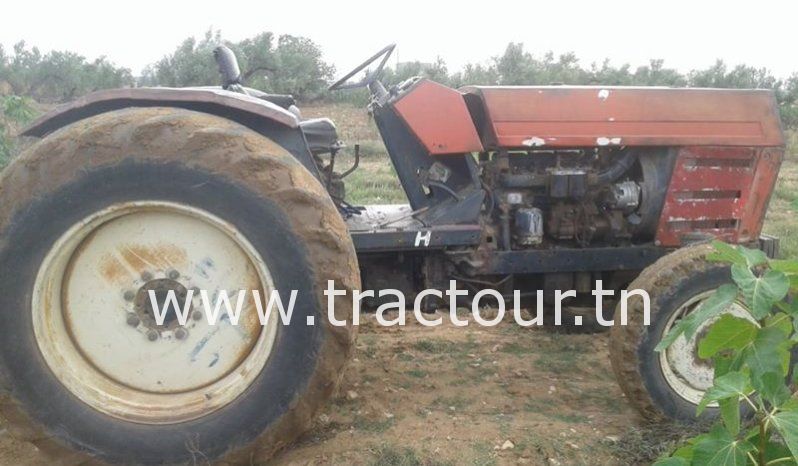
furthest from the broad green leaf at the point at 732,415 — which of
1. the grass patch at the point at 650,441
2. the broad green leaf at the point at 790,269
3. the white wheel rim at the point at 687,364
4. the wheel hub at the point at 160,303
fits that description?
the wheel hub at the point at 160,303

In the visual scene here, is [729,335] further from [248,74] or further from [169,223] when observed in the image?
[248,74]

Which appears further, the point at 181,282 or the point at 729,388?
the point at 181,282

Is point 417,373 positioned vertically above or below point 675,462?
below

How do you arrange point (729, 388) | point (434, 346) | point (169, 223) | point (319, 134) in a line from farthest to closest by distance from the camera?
point (434, 346), point (319, 134), point (169, 223), point (729, 388)

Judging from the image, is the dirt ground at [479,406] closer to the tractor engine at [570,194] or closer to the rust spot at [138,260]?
the tractor engine at [570,194]

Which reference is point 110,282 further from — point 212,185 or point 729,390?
point 729,390

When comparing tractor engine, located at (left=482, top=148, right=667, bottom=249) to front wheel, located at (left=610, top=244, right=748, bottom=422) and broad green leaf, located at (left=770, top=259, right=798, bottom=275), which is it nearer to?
front wheel, located at (left=610, top=244, right=748, bottom=422)

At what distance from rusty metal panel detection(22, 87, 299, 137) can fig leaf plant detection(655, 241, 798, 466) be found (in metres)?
1.77

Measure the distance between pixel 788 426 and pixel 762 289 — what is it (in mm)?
339

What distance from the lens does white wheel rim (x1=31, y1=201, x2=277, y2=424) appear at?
2.81 metres

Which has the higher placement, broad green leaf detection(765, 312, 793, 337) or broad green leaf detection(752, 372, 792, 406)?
broad green leaf detection(765, 312, 793, 337)

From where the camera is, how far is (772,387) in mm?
1846

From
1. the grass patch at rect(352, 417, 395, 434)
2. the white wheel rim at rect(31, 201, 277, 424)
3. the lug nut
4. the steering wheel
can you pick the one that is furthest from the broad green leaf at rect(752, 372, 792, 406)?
the steering wheel

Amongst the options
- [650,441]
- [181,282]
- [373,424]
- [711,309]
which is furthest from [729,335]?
[181,282]
